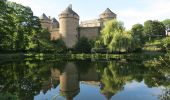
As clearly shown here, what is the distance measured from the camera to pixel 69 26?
58.3 m

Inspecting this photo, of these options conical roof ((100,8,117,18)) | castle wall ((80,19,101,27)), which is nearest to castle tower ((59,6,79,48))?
conical roof ((100,8,117,18))

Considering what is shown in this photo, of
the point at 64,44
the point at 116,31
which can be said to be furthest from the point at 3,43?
the point at 64,44

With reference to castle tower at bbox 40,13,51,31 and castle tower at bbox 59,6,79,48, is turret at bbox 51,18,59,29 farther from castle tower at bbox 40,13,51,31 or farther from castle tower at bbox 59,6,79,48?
castle tower at bbox 59,6,79,48

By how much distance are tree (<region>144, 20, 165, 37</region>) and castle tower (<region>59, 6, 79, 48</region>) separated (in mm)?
18596

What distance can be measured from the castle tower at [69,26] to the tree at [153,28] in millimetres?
18596

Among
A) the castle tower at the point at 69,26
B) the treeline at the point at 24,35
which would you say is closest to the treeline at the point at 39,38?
the treeline at the point at 24,35

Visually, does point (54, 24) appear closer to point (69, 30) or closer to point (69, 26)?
point (69, 26)

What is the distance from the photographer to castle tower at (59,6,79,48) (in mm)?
57312

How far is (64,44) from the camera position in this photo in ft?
181

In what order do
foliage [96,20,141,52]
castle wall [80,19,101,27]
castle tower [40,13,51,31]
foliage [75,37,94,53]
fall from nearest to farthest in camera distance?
1. foliage [96,20,141,52]
2. foliage [75,37,94,53]
3. castle wall [80,19,101,27]
4. castle tower [40,13,51,31]

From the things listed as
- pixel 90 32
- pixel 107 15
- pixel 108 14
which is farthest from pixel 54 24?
pixel 108 14

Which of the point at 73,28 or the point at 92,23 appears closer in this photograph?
the point at 73,28

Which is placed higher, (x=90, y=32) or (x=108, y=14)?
(x=108, y=14)

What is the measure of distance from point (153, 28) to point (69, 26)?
21.8m
